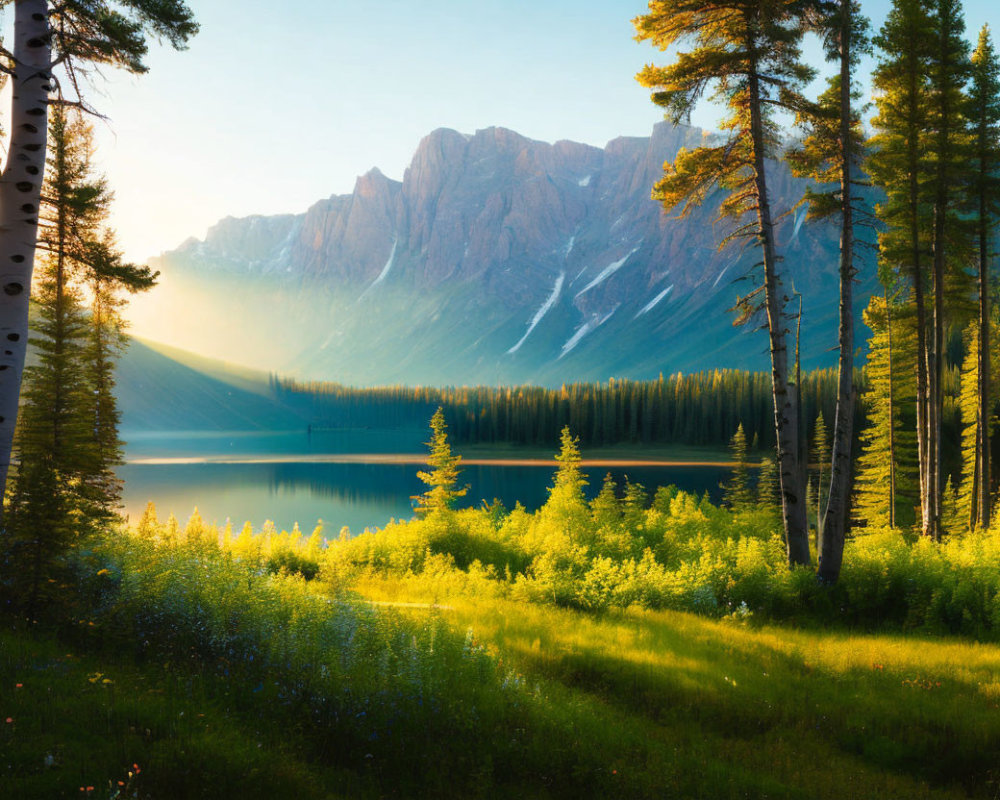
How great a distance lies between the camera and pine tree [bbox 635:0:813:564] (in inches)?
531

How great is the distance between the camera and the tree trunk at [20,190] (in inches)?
299

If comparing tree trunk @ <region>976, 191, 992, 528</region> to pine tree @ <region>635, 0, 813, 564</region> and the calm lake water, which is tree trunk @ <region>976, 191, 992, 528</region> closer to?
pine tree @ <region>635, 0, 813, 564</region>

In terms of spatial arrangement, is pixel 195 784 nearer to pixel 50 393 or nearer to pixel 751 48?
pixel 50 393

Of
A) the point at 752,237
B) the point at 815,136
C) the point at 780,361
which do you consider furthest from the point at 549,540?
the point at 815,136

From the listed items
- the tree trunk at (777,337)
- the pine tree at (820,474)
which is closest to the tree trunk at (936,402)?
the pine tree at (820,474)

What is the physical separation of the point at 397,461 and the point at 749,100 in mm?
113863

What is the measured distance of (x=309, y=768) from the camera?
Answer: 19.1 feet

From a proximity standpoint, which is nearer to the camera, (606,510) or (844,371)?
(844,371)

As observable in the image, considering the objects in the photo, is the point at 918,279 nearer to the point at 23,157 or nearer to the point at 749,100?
the point at 749,100

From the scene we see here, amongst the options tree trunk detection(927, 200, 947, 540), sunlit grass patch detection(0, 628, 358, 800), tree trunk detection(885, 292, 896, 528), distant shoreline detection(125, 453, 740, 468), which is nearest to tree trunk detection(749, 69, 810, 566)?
tree trunk detection(927, 200, 947, 540)

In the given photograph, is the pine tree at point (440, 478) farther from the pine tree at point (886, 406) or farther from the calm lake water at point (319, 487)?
the calm lake water at point (319, 487)

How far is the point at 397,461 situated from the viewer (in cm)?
12331

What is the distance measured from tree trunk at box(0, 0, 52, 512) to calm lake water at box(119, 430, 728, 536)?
44.6 metres

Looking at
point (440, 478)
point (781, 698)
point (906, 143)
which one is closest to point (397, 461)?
point (440, 478)
